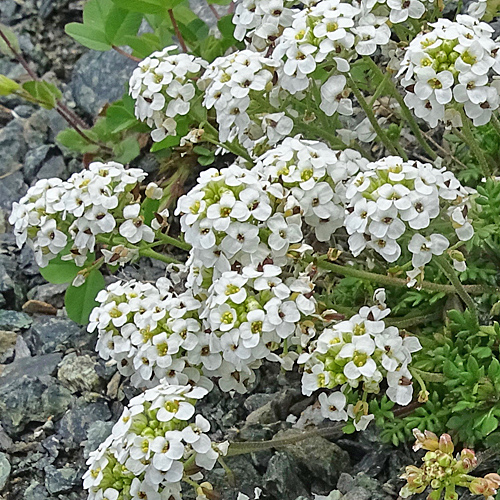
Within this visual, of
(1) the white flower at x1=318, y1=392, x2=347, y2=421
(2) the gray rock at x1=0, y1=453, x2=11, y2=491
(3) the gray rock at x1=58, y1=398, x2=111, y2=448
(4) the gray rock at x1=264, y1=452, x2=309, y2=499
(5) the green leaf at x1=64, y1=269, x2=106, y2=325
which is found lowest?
(2) the gray rock at x1=0, y1=453, x2=11, y2=491

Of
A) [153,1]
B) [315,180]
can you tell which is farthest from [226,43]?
[315,180]

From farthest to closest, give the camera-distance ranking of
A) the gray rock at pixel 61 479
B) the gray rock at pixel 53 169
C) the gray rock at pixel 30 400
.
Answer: the gray rock at pixel 53 169 → the gray rock at pixel 30 400 → the gray rock at pixel 61 479

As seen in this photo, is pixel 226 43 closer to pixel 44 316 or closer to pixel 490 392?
pixel 44 316

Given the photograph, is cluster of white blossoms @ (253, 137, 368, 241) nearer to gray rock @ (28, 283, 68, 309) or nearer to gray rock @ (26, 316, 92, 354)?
gray rock @ (26, 316, 92, 354)

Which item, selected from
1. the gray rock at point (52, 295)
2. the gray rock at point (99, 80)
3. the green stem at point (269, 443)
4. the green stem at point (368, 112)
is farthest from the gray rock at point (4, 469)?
the gray rock at point (99, 80)

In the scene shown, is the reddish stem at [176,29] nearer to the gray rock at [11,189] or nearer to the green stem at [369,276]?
the gray rock at [11,189]

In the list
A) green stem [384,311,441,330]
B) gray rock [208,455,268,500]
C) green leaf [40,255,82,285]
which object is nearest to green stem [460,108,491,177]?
green stem [384,311,441,330]

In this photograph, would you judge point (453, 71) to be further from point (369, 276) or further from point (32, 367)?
point (32, 367)
